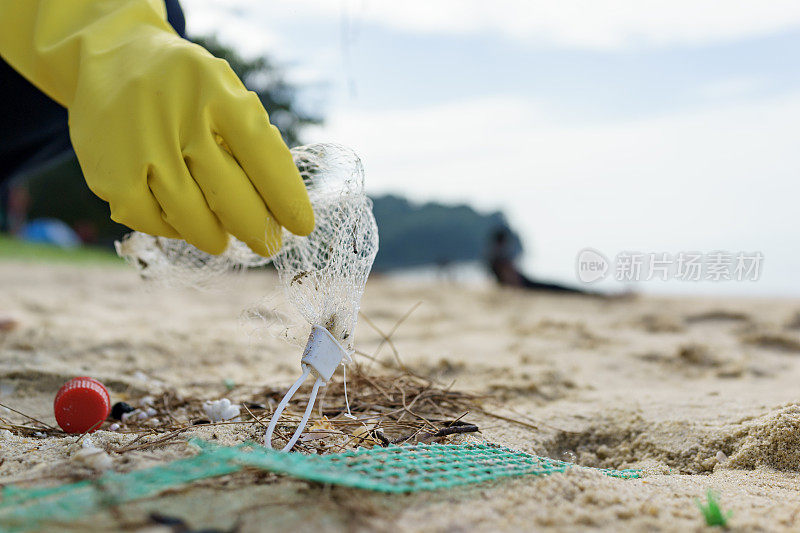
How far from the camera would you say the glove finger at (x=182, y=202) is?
4.68 ft

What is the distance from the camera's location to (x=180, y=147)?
143 cm

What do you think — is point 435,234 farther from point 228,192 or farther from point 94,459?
point 94,459

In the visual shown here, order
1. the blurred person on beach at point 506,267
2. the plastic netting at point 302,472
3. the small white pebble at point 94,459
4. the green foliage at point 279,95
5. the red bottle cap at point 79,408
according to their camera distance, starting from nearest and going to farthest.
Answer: the plastic netting at point 302,472 < the small white pebble at point 94,459 < the red bottle cap at point 79,408 < the blurred person on beach at point 506,267 < the green foliage at point 279,95

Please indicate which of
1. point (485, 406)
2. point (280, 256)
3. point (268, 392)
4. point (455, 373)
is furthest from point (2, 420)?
point (455, 373)

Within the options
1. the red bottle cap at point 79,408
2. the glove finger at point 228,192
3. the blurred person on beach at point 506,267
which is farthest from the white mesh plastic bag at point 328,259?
the blurred person on beach at point 506,267

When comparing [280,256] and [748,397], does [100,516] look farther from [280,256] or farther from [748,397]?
[748,397]

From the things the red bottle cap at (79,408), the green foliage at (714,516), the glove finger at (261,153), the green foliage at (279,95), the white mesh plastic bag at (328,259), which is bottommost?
the red bottle cap at (79,408)

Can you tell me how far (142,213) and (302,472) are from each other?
0.83m

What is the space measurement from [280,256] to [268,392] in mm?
387

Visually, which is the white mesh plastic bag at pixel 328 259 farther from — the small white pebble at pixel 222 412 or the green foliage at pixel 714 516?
the green foliage at pixel 714 516

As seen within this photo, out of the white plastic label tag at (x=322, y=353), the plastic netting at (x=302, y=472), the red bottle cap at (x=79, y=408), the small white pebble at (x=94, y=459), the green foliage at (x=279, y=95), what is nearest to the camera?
the plastic netting at (x=302, y=472)

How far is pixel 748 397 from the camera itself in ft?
5.99

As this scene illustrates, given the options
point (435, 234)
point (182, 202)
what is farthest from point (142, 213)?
point (435, 234)

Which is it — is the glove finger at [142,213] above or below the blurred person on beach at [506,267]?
above
